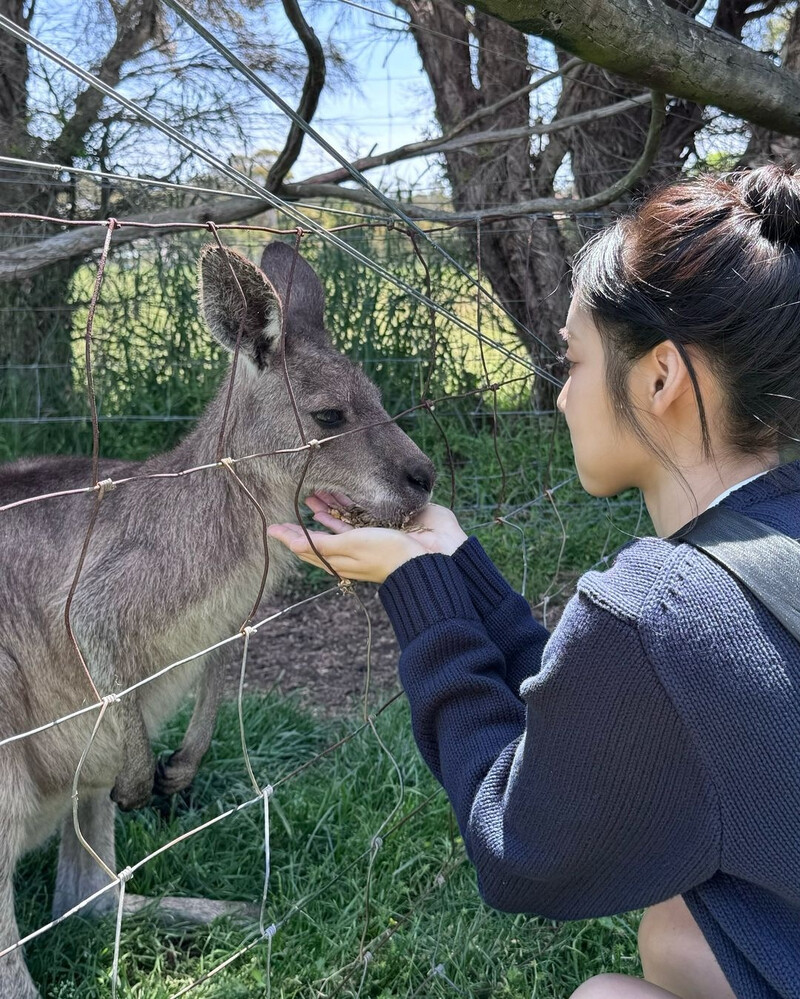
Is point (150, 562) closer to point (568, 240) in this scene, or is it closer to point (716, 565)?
point (716, 565)

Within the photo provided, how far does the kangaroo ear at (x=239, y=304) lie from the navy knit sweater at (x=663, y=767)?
115 centimetres

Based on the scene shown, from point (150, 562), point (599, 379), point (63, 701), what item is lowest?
point (63, 701)

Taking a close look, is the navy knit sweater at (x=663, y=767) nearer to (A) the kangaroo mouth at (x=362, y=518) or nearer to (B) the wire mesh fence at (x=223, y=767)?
(B) the wire mesh fence at (x=223, y=767)

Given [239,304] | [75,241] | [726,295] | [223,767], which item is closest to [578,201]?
[239,304]

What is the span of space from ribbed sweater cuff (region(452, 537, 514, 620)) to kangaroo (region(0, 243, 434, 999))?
0.44 m

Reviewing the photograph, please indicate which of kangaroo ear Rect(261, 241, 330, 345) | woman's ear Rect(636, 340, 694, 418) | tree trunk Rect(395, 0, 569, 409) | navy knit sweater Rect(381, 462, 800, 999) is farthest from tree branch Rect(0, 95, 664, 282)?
navy knit sweater Rect(381, 462, 800, 999)

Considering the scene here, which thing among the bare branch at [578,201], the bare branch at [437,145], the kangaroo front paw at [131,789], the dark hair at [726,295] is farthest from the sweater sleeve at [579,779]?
the bare branch at [437,145]

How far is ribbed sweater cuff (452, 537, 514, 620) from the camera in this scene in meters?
1.97

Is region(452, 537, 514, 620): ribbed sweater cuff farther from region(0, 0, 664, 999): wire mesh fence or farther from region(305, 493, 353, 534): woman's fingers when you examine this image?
region(305, 493, 353, 534): woman's fingers

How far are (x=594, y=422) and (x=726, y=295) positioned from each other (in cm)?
31

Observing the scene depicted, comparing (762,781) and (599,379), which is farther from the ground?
(599,379)

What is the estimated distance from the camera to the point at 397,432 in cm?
260

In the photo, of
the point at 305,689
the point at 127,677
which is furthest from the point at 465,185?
the point at 127,677

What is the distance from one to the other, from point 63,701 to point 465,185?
4141 millimetres
